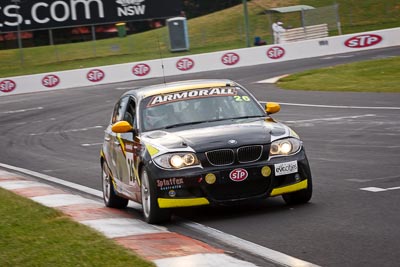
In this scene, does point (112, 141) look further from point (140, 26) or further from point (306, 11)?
point (140, 26)

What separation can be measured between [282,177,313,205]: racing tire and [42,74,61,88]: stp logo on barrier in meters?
37.2

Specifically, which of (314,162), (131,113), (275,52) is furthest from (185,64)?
(131,113)

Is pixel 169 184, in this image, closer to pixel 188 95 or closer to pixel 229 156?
pixel 229 156

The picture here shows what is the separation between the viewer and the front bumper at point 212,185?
9.88 m

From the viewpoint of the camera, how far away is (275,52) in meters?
49.6

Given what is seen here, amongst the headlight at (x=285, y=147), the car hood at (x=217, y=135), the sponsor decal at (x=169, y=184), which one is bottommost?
the sponsor decal at (x=169, y=184)

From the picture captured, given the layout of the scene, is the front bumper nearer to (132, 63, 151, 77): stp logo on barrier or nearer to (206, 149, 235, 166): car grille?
(206, 149, 235, 166): car grille

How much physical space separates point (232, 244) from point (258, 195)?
62.0 inches

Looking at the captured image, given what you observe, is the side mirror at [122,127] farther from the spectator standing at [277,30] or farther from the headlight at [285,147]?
the spectator standing at [277,30]

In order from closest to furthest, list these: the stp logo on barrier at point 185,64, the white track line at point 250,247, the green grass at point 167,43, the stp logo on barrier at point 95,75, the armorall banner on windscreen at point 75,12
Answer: the white track line at point 250,247
the stp logo on barrier at point 95,75
the stp logo on barrier at point 185,64
the green grass at point 167,43
the armorall banner on windscreen at point 75,12

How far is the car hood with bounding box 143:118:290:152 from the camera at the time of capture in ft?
32.8

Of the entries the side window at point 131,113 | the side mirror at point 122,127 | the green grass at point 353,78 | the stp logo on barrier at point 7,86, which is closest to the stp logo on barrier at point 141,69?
the stp logo on barrier at point 7,86

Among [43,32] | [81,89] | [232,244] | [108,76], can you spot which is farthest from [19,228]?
[43,32]

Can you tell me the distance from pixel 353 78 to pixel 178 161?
2558cm
